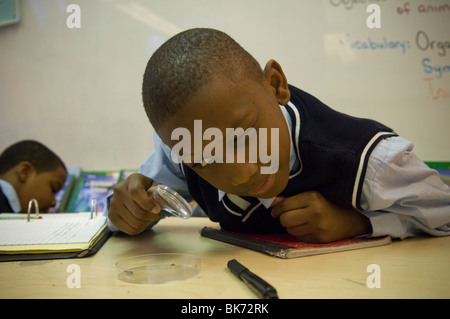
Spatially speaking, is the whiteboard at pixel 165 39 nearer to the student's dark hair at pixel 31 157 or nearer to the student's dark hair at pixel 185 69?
the student's dark hair at pixel 31 157

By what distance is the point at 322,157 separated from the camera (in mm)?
588

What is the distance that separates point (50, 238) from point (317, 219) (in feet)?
1.44

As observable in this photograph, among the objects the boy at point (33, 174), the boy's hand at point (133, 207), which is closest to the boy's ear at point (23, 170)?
the boy at point (33, 174)

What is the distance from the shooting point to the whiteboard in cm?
135

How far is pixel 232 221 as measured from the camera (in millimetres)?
708

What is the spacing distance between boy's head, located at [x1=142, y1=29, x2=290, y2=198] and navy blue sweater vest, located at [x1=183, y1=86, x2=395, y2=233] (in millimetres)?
68

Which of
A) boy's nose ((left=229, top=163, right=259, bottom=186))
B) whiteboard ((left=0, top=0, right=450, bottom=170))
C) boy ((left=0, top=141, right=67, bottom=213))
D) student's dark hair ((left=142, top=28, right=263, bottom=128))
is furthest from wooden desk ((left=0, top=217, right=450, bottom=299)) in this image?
boy ((left=0, top=141, right=67, bottom=213))

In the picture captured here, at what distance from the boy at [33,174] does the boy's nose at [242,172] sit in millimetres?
1214

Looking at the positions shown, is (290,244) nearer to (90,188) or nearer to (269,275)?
(269,275)

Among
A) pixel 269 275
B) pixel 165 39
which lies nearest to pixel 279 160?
pixel 269 275

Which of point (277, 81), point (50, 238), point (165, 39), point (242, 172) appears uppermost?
point (165, 39)

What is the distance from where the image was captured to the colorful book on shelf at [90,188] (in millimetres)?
1507
